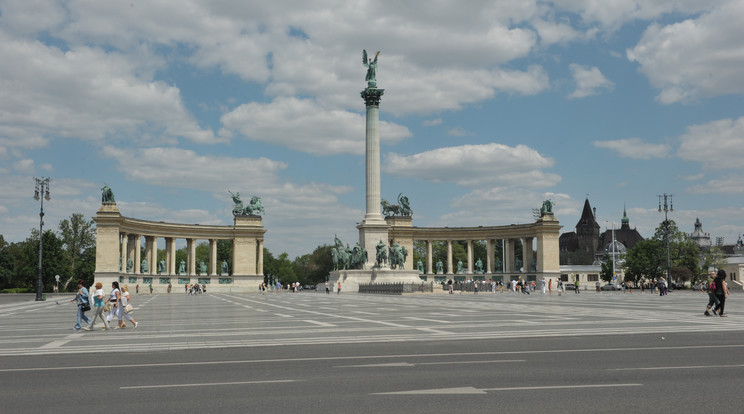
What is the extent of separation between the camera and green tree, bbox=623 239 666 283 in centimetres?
12425

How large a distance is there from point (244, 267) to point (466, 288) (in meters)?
47.6

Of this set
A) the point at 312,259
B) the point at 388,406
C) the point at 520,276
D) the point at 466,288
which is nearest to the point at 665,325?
the point at 388,406

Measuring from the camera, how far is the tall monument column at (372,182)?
286 ft

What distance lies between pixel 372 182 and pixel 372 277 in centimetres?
1173

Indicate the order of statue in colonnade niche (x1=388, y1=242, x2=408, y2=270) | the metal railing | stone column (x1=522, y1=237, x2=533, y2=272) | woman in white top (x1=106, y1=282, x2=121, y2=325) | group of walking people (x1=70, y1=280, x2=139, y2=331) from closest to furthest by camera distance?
group of walking people (x1=70, y1=280, x2=139, y2=331) < woman in white top (x1=106, y1=282, x2=121, y2=325) < the metal railing < statue in colonnade niche (x1=388, y1=242, x2=408, y2=270) < stone column (x1=522, y1=237, x2=533, y2=272)

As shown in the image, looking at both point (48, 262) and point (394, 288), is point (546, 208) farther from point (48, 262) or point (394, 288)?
point (48, 262)

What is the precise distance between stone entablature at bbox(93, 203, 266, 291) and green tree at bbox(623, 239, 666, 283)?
222 feet

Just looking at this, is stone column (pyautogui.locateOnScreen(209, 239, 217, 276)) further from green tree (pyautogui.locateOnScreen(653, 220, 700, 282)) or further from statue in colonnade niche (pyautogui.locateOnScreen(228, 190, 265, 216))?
green tree (pyautogui.locateOnScreen(653, 220, 700, 282))

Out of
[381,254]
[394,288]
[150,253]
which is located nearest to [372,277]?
[381,254]

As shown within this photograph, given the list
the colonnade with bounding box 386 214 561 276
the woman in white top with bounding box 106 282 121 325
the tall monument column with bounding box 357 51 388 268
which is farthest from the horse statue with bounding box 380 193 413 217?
the woman in white top with bounding box 106 282 121 325

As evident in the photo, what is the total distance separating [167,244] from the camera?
11825 cm

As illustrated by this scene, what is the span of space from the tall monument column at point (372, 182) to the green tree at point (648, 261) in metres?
59.7

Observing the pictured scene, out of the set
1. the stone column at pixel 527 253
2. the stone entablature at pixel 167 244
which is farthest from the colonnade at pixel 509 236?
the stone entablature at pixel 167 244

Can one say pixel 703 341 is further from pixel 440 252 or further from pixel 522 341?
pixel 440 252
